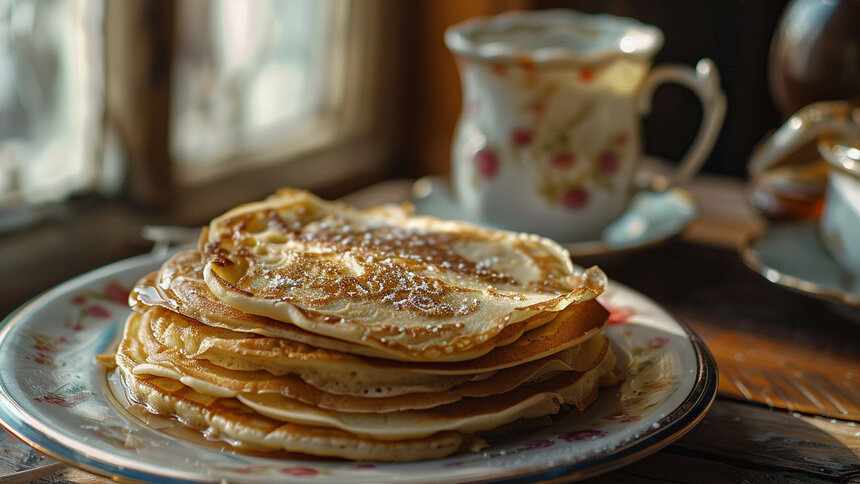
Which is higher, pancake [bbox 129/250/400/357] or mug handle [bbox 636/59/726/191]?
mug handle [bbox 636/59/726/191]

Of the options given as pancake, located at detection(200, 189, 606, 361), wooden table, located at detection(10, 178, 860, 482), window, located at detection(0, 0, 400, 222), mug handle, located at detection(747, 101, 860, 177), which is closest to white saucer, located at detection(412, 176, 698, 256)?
wooden table, located at detection(10, 178, 860, 482)

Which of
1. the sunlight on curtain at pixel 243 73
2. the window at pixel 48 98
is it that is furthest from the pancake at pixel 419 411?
the sunlight on curtain at pixel 243 73

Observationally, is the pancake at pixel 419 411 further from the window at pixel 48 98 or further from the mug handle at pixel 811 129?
the window at pixel 48 98

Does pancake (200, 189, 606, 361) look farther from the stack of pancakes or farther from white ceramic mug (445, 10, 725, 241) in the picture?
white ceramic mug (445, 10, 725, 241)

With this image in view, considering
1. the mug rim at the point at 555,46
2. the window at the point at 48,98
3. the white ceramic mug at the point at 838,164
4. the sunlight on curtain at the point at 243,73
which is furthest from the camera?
the sunlight on curtain at the point at 243,73

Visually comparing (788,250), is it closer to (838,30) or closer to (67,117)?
(838,30)
